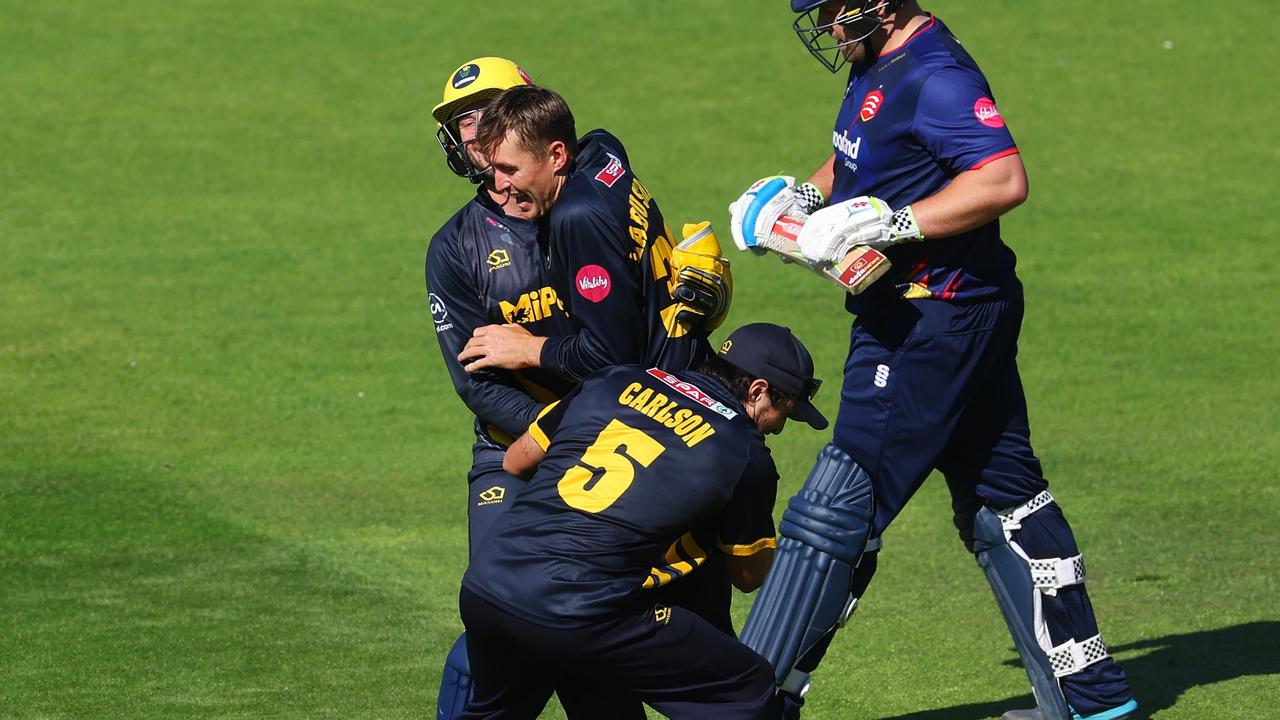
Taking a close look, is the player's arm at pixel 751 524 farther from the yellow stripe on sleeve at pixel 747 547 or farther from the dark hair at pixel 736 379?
the dark hair at pixel 736 379

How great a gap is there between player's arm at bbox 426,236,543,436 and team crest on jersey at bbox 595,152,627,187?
0.59 metres

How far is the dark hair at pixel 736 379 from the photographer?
188 inches

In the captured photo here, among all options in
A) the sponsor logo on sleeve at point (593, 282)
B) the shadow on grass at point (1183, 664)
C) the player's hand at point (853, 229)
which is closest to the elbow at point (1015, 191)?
the player's hand at point (853, 229)

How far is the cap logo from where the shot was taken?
563 cm

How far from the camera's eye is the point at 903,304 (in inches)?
227

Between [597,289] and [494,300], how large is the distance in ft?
1.63

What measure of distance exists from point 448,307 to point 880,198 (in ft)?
4.66

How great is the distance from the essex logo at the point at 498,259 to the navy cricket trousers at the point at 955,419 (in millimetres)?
1149

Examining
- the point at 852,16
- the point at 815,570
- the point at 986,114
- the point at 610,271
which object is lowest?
the point at 815,570

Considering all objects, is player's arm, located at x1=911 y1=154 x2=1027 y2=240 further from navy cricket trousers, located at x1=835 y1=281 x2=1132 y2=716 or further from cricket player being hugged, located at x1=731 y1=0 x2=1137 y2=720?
navy cricket trousers, located at x1=835 y1=281 x2=1132 y2=716

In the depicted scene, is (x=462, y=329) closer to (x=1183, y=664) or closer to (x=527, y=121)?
(x=527, y=121)

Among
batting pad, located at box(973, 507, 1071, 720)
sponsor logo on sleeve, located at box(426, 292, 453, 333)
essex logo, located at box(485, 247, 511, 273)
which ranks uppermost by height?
essex logo, located at box(485, 247, 511, 273)

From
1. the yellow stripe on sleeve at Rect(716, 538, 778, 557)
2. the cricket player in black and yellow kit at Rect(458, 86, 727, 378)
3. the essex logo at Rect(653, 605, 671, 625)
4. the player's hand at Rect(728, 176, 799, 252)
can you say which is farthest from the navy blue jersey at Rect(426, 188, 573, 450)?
the essex logo at Rect(653, 605, 671, 625)

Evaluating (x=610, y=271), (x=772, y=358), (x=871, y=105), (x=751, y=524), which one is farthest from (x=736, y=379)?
(x=871, y=105)
